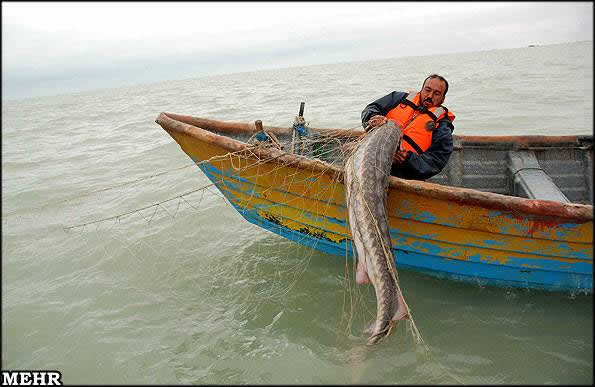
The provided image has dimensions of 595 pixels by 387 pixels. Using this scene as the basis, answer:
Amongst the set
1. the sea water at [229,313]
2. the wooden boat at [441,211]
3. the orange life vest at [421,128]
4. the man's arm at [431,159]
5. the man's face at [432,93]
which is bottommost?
the sea water at [229,313]

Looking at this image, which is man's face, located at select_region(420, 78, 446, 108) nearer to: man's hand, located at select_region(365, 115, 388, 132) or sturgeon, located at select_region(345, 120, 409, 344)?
man's hand, located at select_region(365, 115, 388, 132)

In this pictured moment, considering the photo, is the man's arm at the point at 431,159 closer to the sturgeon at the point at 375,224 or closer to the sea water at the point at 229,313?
the sturgeon at the point at 375,224

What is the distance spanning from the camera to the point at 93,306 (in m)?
4.55

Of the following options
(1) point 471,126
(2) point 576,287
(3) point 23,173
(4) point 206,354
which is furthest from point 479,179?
(3) point 23,173

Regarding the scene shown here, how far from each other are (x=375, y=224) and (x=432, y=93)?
7.60 ft

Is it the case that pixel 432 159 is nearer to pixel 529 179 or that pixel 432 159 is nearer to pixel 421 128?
pixel 421 128

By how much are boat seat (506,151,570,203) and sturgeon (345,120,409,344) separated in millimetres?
1860

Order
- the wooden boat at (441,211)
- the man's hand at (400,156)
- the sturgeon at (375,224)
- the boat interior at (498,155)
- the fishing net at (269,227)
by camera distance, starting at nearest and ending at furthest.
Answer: the sturgeon at (375,224) → the wooden boat at (441,211) → the fishing net at (269,227) → the man's hand at (400,156) → the boat interior at (498,155)

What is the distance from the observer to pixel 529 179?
15.6 feet

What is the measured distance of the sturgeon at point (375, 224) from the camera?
289cm

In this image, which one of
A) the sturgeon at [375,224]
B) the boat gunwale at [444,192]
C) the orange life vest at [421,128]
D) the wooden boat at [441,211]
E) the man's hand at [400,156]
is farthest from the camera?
the orange life vest at [421,128]

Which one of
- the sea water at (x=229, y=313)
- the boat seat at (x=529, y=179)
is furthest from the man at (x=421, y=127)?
the sea water at (x=229, y=313)

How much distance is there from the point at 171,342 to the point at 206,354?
429mm

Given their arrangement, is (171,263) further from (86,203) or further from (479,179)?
(479,179)
